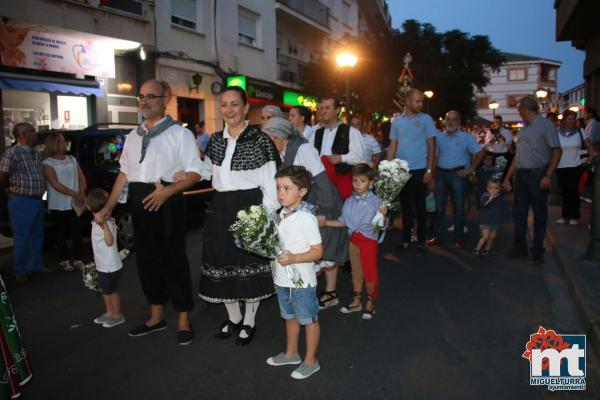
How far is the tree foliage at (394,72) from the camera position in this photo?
25031mm

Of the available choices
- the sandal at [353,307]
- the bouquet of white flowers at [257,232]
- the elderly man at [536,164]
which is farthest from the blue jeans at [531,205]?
the bouquet of white flowers at [257,232]

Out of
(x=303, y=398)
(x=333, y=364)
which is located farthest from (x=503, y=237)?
(x=303, y=398)

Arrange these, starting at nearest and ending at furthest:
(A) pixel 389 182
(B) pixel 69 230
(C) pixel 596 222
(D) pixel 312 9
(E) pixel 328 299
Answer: (A) pixel 389 182, (E) pixel 328 299, (C) pixel 596 222, (B) pixel 69 230, (D) pixel 312 9

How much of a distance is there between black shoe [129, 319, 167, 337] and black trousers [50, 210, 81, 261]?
293 cm

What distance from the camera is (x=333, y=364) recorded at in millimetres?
3799

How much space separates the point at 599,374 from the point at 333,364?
186cm

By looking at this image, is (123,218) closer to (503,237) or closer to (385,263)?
(385,263)

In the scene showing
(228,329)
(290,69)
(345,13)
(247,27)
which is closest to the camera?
(228,329)

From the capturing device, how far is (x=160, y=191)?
13.2 ft

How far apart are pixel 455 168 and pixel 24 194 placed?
5.97m

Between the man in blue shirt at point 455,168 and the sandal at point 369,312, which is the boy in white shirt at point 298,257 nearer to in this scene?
the sandal at point 369,312

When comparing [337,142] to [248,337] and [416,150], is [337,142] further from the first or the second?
[248,337]

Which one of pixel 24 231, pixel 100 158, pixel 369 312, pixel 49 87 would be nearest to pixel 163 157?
pixel 369 312

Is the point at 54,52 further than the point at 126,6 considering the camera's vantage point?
No
